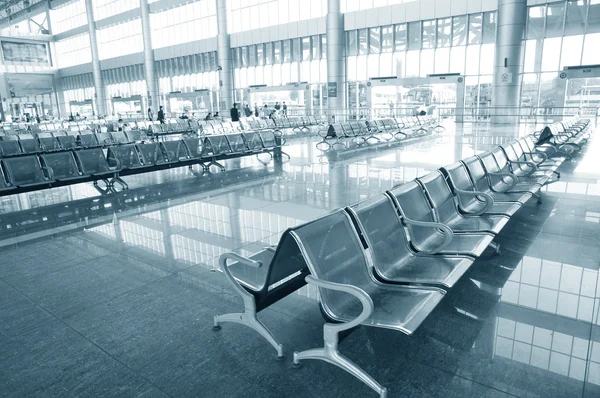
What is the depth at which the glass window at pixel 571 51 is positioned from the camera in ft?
69.2

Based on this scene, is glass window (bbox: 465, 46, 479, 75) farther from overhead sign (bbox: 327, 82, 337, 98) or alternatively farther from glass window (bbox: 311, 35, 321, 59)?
glass window (bbox: 311, 35, 321, 59)

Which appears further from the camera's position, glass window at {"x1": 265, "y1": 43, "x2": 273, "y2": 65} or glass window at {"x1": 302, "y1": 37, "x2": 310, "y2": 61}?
glass window at {"x1": 265, "y1": 43, "x2": 273, "y2": 65}

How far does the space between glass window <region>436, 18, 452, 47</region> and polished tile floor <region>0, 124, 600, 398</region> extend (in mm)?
20755

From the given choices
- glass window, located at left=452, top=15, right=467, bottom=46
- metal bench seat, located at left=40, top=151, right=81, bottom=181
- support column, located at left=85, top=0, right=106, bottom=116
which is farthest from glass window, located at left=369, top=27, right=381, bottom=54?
support column, located at left=85, top=0, right=106, bottom=116

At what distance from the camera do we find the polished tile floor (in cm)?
242

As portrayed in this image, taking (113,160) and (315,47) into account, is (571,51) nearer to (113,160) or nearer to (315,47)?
(315,47)

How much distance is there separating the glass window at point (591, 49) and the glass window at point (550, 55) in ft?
3.69

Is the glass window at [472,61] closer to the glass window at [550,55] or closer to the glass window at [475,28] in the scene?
the glass window at [475,28]

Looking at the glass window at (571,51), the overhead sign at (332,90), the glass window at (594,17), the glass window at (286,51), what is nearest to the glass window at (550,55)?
the glass window at (571,51)

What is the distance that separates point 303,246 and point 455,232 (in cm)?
179

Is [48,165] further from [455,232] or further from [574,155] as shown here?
[574,155]

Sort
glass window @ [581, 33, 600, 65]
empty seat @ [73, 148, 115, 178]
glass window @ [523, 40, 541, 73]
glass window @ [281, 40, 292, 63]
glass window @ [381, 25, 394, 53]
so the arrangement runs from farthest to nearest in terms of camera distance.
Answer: glass window @ [281, 40, 292, 63], glass window @ [381, 25, 394, 53], glass window @ [523, 40, 541, 73], glass window @ [581, 33, 600, 65], empty seat @ [73, 148, 115, 178]

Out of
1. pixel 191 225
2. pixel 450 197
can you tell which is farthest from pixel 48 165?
pixel 450 197

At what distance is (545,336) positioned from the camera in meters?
2.77
